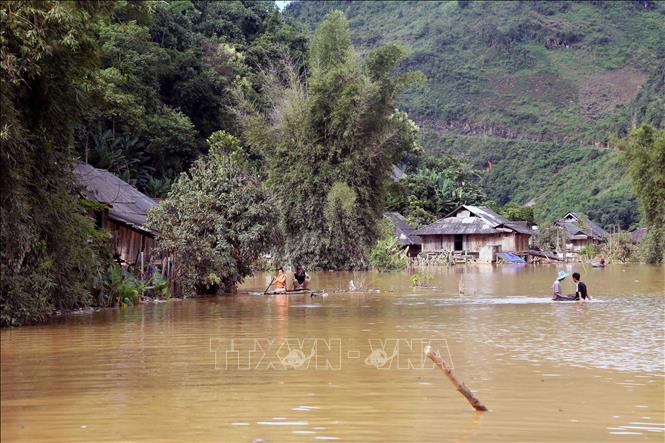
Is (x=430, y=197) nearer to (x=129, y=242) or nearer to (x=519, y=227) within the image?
(x=519, y=227)

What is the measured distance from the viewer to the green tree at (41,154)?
1409 centimetres

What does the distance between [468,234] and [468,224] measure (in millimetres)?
781

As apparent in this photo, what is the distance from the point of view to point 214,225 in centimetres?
2405

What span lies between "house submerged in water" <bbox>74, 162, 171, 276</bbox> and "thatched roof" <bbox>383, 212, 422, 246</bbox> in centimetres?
3723

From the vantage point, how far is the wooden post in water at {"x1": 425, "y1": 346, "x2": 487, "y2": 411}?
295 inches

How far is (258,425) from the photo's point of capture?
25.3 feet

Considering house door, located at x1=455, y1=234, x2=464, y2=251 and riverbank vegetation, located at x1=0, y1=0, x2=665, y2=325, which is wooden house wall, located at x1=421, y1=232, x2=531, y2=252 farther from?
riverbank vegetation, located at x1=0, y1=0, x2=665, y2=325

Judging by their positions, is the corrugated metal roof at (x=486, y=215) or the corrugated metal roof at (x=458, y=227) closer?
the corrugated metal roof at (x=458, y=227)

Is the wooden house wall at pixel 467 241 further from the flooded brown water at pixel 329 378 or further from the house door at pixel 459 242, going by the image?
the flooded brown water at pixel 329 378

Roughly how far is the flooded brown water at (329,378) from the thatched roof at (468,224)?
43282mm

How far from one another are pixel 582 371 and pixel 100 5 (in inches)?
368

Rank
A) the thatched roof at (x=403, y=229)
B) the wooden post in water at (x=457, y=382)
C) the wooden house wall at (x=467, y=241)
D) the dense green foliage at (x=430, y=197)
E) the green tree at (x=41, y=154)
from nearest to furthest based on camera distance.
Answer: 1. the wooden post in water at (x=457, y=382)
2. the green tree at (x=41, y=154)
3. the thatched roof at (x=403, y=229)
4. the wooden house wall at (x=467, y=241)
5. the dense green foliage at (x=430, y=197)

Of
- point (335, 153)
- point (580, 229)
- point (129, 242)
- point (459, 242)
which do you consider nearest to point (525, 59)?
point (580, 229)

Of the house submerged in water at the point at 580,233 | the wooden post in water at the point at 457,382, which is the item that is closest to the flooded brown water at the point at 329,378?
the wooden post in water at the point at 457,382
